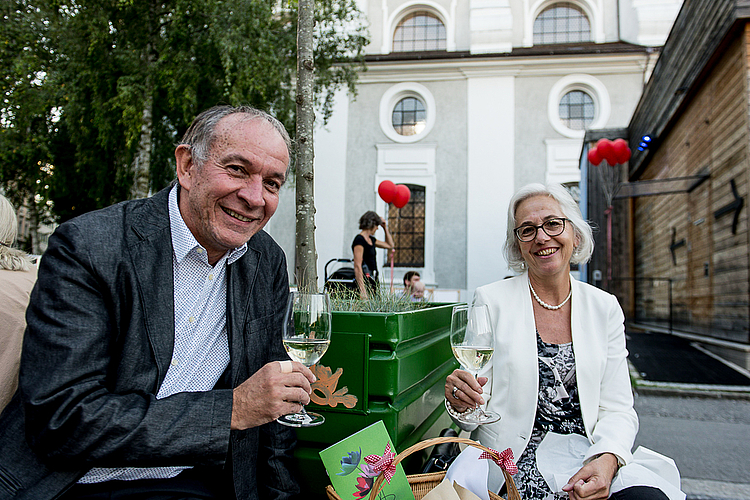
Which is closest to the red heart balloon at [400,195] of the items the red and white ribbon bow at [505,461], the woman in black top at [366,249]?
the woman in black top at [366,249]

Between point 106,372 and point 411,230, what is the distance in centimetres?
1425

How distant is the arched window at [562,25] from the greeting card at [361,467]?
58.0ft

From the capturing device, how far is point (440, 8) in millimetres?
16422

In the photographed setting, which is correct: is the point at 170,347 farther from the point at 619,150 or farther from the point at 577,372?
the point at 619,150

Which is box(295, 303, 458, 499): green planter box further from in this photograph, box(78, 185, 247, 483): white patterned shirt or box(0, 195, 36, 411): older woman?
box(0, 195, 36, 411): older woman

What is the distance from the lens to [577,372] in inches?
73.5

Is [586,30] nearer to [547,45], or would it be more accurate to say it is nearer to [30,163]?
[547,45]

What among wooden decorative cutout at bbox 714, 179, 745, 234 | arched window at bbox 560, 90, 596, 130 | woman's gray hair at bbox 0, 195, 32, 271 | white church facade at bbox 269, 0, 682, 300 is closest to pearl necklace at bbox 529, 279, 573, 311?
woman's gray hair at bbox 0, 195, 32, 271

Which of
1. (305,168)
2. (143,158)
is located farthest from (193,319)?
(143,158)

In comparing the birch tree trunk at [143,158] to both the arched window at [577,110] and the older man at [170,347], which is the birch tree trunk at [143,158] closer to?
the older man at [170,347]

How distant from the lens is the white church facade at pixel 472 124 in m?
14.5

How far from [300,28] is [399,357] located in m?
3.20

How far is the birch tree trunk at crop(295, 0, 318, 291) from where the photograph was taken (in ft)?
12.0

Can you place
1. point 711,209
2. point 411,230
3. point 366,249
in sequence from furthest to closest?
point 411,230
point 711,209
point 366,249
